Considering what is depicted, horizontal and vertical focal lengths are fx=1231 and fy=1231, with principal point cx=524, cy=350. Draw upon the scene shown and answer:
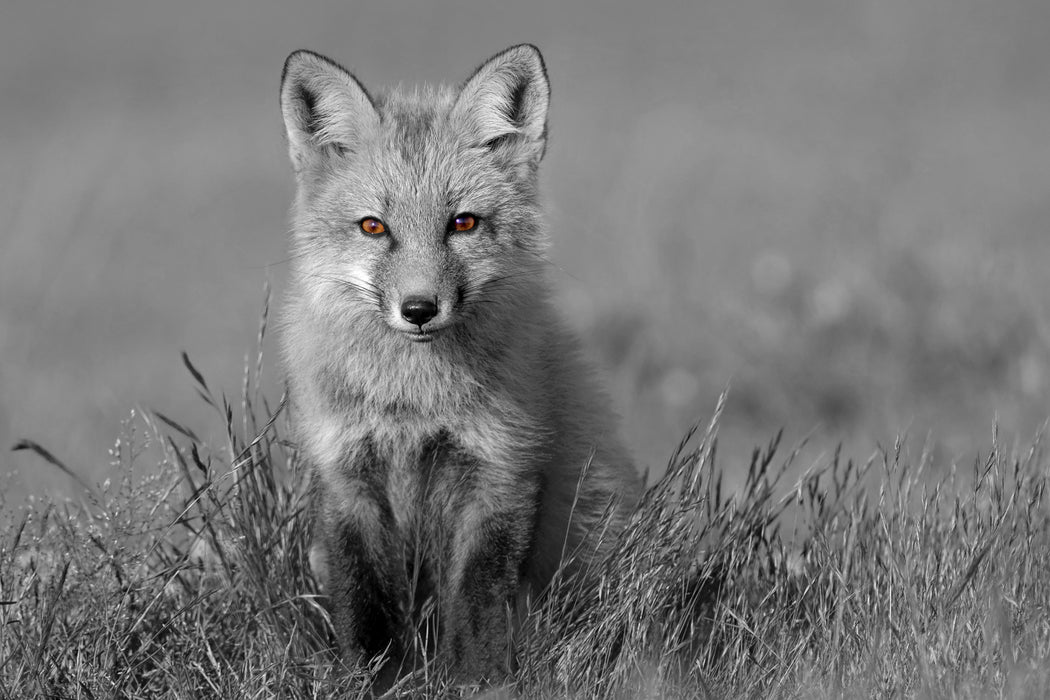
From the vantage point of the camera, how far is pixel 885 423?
283 inches

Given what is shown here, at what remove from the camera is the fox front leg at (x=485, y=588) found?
402 cm

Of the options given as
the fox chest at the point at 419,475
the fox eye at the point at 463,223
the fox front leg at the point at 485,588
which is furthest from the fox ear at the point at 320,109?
the fox front leg at the point at 485,588

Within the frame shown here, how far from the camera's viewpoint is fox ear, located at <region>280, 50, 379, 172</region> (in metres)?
4.35

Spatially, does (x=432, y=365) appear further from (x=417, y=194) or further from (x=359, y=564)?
(x=359, y=564)

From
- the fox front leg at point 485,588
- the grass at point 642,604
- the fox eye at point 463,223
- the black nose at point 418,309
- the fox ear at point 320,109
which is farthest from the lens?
the fox ear at point 320,109

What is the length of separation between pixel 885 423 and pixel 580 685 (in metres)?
3.97

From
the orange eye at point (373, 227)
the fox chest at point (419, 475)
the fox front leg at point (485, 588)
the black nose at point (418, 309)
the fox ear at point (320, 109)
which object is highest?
the fox ear at point (320, 109)

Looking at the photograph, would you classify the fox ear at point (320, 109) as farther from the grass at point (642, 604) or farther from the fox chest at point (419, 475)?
the fox chest at point (419, 475)

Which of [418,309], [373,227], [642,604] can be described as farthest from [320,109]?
[642,604]

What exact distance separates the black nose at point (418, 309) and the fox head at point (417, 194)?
A: 0.01 metres

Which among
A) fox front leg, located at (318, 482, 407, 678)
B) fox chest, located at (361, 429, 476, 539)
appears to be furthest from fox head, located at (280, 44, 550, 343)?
fox front leg, located at (318, 482, 407, 678)

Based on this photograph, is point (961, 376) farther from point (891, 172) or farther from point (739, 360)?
point (891, 172)

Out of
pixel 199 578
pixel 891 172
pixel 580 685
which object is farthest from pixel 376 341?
pixel 891 172

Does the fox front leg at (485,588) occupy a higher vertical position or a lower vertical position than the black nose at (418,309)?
lower
